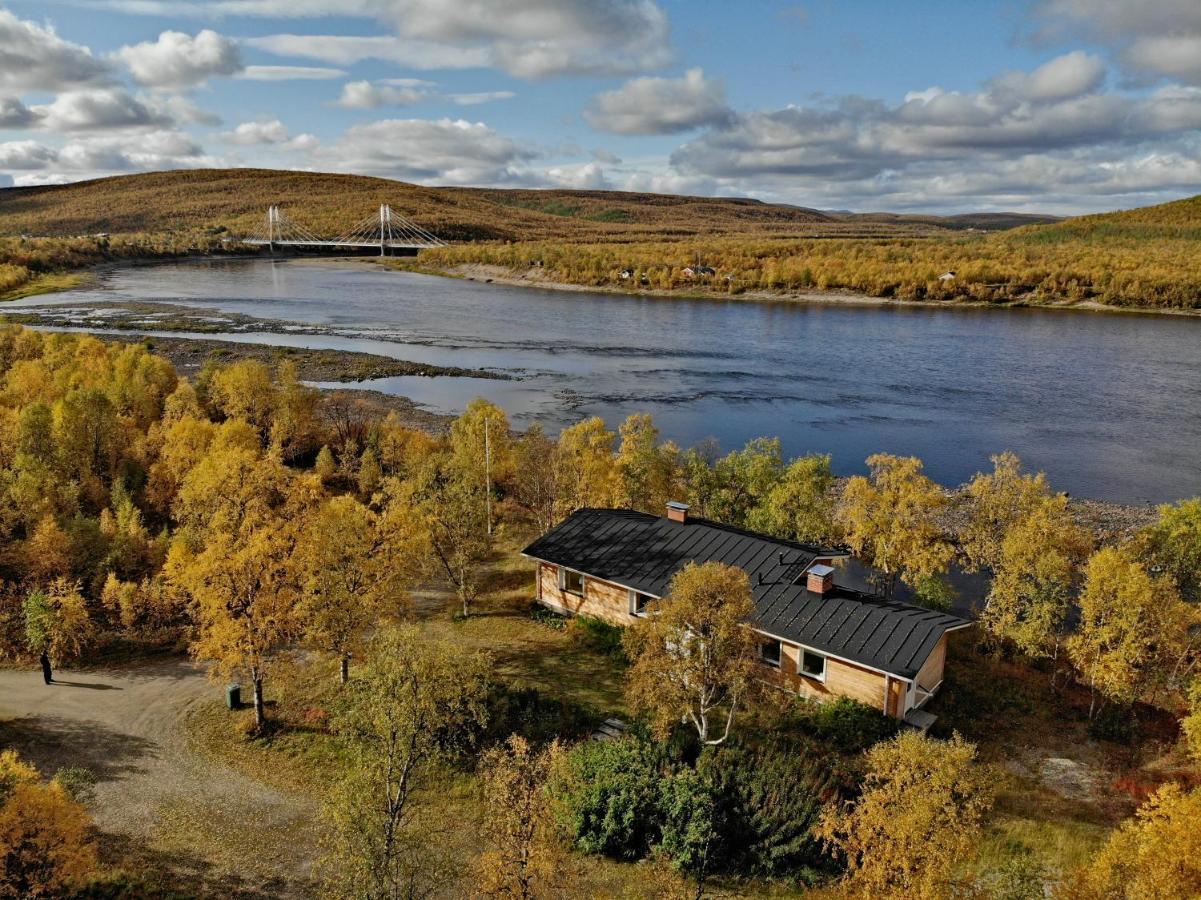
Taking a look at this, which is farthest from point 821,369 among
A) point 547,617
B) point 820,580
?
point 820,580

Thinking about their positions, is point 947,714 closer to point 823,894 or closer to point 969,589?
point 823,894

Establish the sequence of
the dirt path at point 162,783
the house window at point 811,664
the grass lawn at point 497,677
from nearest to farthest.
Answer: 1. the dirt path at point 162,783
2. the grass lawn at point 497,677
3. the house window at point 811,664

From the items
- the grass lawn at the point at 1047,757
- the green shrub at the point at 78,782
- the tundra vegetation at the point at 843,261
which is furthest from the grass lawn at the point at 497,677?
the tundra vegetation at the point at 843,261

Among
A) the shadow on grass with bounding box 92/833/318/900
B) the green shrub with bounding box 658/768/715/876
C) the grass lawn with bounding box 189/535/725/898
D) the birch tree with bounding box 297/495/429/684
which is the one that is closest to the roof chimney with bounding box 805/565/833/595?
the grass lawn with bounding box 189/535/725/898

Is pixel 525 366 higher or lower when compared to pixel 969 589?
higher

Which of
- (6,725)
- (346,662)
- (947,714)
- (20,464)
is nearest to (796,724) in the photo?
(947,714)

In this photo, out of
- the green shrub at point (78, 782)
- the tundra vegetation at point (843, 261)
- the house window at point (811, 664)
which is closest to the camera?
the green shrub at point (78, 782)

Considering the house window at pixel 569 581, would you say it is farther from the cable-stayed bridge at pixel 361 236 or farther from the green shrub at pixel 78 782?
the cable-stayed bridge at pixel 361 236
